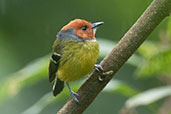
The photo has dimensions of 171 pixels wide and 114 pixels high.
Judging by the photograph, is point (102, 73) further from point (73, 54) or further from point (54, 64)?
point (54, 64)

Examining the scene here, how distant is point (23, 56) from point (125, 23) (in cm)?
149

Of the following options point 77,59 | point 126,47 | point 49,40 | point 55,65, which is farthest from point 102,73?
point 49,40

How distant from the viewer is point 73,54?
3.21 m

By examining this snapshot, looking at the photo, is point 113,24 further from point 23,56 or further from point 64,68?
point 64,68

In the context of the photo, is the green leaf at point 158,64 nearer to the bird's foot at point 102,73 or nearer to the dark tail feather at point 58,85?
the bird's foot at point 102,73

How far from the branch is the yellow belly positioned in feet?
1.29

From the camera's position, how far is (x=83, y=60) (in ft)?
10.1

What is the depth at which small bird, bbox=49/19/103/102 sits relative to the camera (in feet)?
10.2

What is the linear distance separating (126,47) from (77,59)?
2.35 ft

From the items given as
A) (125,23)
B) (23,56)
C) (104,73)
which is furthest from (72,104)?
(23,56)

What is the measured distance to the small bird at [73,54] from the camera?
3.10 meters

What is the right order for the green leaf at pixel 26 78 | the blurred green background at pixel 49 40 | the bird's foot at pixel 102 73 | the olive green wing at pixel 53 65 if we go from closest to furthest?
the bird's foot at pixel 102 73 < the green leaf at pixel 26 78 < the olive green wing at pixel 53 65 < the blurred green background at pixel 49 40

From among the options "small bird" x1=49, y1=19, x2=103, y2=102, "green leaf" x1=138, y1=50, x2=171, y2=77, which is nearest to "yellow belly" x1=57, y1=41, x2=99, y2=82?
"small bird" x1=49, y1=19, x2=103, y2=102

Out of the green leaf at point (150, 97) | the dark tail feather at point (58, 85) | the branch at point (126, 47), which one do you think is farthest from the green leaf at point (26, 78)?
the green leaf at point (150, 97)
